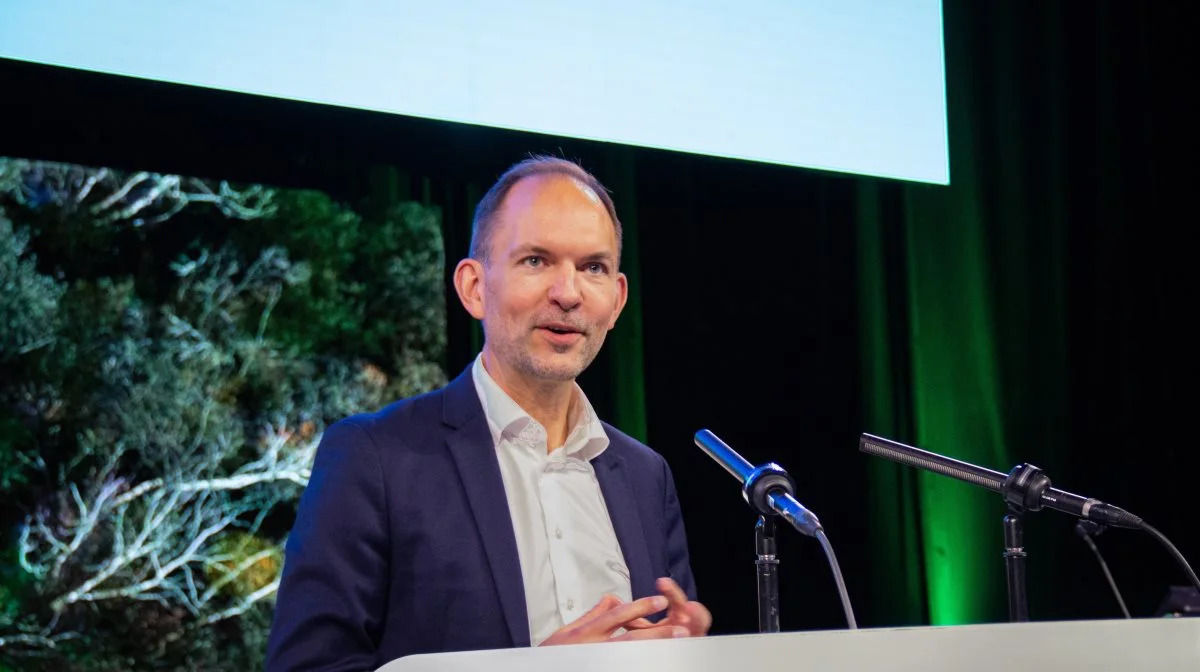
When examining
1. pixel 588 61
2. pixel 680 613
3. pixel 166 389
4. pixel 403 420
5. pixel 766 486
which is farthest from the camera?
pixel 588 61

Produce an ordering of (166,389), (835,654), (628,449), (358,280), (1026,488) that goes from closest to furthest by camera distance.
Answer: (835,654), (1026,488), (628,449), (166,389), (358,280)

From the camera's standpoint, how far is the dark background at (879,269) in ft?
10.2

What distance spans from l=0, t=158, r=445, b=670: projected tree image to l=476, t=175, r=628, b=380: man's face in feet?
4.87

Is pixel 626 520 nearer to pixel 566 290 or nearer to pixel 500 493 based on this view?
pixel 500 493

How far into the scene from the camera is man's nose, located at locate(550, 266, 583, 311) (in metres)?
1.75

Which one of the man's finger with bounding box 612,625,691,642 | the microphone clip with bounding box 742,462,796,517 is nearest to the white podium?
the man's finger with bounding box 612,625,691,642

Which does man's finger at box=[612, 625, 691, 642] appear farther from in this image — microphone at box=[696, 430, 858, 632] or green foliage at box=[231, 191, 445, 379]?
green foliage at box=[231, 191, 445, 379]

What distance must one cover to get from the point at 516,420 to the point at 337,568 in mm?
395

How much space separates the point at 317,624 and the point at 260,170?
186cm

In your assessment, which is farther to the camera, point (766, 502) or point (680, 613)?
point (766, 502)

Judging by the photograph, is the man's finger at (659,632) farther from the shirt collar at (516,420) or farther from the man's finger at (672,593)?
the shirt collar at (516,420)

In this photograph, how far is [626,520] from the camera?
6.09ft

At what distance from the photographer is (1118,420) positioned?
13.8ft

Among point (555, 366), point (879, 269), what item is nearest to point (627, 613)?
point (555, 366)
